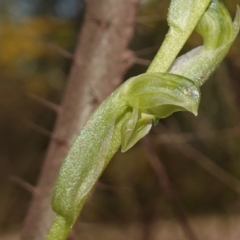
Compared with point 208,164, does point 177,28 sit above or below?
above

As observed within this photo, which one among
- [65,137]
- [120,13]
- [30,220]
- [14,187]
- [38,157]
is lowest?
[14,187]

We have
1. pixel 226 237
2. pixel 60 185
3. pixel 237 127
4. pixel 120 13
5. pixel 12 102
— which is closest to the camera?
pixel 60 185

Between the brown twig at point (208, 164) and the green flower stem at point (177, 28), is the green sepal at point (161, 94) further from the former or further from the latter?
the brown twig at point (208, 164)

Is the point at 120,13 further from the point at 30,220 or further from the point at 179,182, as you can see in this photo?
the point at 179,182

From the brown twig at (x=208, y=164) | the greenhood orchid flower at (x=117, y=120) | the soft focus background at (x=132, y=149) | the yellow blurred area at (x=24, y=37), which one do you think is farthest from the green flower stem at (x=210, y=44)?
the yellow blurred area at (x=24, y=37)

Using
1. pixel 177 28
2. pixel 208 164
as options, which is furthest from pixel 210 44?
pixel 208 164

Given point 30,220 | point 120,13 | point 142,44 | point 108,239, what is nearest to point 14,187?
point 108,239

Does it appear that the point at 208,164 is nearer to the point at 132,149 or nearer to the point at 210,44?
the point at 132,149
